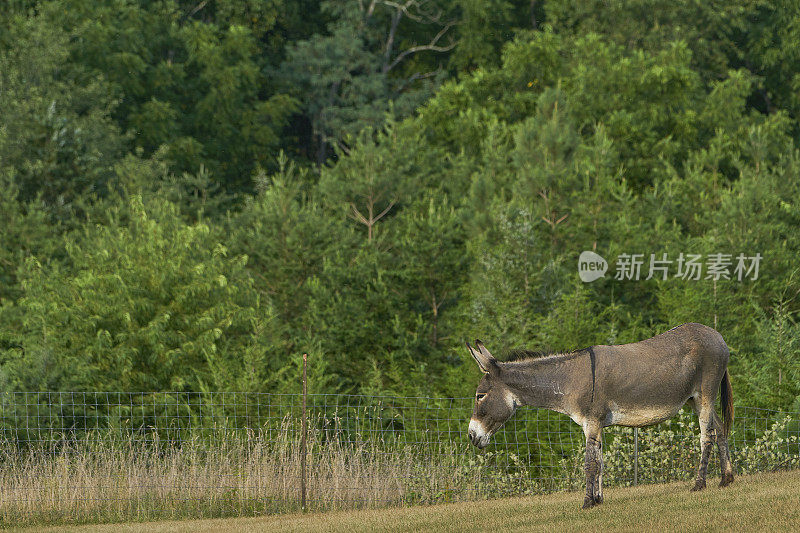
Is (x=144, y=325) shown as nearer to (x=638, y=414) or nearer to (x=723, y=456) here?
(x=638, y=414)

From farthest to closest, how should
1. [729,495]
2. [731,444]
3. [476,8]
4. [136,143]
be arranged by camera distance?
[476,8] → [136,143] → [731,444] → [729,495]

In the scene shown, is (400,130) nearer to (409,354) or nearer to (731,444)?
(409,354)

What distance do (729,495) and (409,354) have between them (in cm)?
1595

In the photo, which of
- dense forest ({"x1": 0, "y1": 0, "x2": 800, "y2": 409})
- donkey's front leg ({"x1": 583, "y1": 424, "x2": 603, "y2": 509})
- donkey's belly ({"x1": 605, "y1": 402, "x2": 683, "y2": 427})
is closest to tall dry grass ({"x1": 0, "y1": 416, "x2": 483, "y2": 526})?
donkey's front leg ({"x1": 583, "y1": 424, "x2": 603, "y2": 509})

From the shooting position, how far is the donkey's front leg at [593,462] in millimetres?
9742

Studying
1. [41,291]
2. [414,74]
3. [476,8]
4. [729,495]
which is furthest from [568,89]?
[729,495]

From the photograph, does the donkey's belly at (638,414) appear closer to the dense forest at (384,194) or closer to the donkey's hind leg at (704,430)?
the donkey's hind leg at (704,430)

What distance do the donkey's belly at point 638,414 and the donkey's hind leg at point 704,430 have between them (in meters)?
0.38

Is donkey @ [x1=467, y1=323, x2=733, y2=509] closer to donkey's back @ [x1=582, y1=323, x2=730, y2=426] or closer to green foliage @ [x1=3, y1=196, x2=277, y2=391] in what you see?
donkey's back @ [x1=582, y1=323, x2=730, y2=426]

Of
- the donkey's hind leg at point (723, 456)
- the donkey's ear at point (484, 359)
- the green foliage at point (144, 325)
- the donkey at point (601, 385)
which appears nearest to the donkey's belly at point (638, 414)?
the donkey at point (601, 385)

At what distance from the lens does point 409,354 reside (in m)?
25.3

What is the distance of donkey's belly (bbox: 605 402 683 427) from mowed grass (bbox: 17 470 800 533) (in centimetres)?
75

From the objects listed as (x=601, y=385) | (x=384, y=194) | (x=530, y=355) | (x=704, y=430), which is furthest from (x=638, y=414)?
(x=384, y=194)

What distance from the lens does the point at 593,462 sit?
32.1ft
